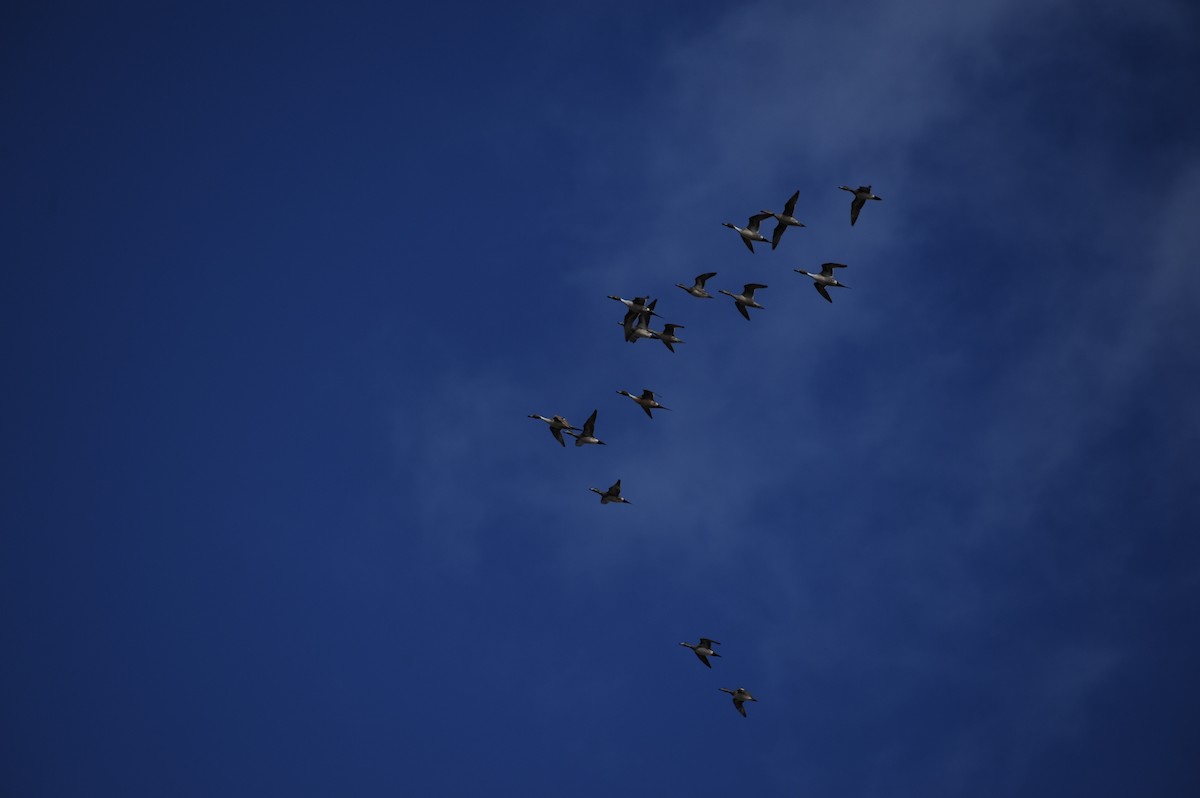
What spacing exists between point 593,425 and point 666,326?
677 centimetres

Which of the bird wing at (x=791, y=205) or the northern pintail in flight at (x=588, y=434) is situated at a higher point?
the bird wing at (x=791, y=205)

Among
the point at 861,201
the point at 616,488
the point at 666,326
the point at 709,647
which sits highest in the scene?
the point at 861,201

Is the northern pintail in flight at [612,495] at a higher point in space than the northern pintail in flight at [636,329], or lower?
lower

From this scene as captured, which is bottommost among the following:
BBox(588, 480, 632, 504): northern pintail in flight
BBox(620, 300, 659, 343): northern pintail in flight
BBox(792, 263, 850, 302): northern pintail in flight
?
BBox(588, 480, 632, 504): northern pintail in flight

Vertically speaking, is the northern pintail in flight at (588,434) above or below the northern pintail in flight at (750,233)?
below

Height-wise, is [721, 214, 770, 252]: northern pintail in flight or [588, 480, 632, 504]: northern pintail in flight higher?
[721, 214, 770, 252]: northern pintail in flight

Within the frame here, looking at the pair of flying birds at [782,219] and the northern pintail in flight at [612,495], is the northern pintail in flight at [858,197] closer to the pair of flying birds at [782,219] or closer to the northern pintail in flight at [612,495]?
the pair of flying birds at [782,219]

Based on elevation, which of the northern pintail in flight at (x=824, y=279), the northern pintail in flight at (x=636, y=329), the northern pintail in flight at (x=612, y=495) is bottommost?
the northern pintail in flight at (x=612, y=495)

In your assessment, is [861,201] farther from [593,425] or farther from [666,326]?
[593,425]

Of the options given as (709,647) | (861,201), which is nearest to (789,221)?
(861,201)

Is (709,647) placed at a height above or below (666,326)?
below

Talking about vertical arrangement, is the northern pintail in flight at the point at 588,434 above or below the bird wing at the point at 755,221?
below

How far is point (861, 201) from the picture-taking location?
86.4 m

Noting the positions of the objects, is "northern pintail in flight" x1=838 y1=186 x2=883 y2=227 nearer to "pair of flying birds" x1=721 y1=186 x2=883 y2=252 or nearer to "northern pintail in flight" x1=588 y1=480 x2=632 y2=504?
"pair of flying birds" x1=721 y1=186 x2=883 y2=252
